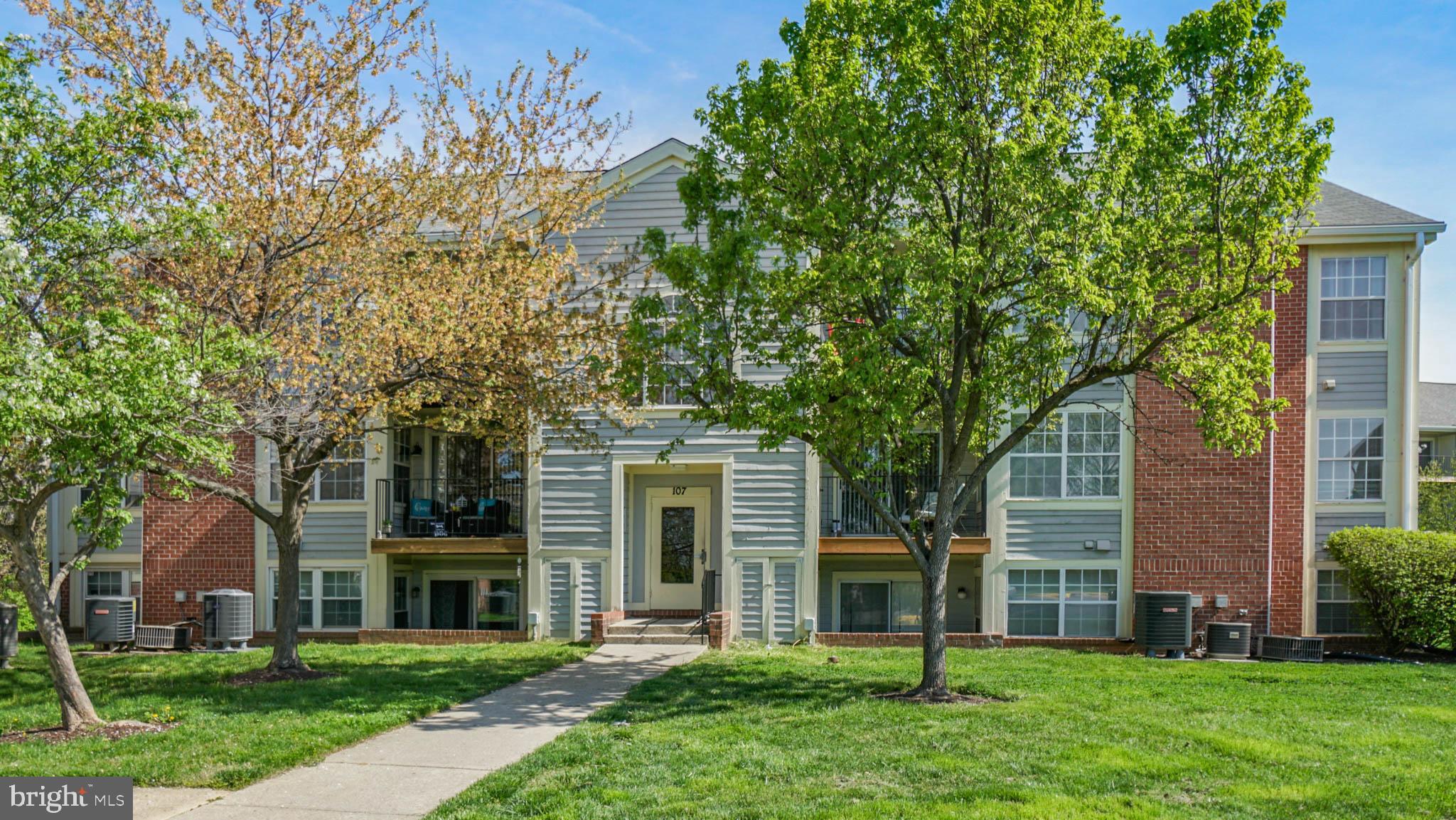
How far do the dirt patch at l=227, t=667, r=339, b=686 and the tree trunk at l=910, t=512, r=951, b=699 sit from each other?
6817mm

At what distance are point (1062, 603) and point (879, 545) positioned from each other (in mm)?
2994

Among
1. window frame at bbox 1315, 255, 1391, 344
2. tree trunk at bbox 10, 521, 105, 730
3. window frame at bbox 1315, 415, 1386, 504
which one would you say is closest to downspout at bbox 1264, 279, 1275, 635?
window frame at bbox 1315, 255, 1391, 344

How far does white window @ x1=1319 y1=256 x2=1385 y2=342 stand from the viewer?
1756 centimetres

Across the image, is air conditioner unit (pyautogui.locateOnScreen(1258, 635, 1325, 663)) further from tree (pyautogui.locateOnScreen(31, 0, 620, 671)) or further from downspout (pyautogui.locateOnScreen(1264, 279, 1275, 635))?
tree (pyautogui.locateOnScreen(31, 0, 620, 671))

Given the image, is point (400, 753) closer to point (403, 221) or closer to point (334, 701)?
point (334, 701)

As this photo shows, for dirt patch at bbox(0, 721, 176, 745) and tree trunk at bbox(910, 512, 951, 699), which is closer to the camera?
dirt patch at bbox(0, 721, 176, 745)

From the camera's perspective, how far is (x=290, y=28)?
39.3 ft

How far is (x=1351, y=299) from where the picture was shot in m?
17.6

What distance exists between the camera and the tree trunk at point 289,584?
13.4 meters

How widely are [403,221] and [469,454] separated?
26.8 ft

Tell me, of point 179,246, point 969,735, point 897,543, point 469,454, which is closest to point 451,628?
point 469,454

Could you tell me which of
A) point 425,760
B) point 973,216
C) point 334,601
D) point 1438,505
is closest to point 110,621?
point 334,601

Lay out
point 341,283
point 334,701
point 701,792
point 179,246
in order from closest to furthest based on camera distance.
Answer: point 701,792
point 179,246
point 334,701
point 341,283

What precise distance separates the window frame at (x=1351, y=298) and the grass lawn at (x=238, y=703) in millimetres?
12188
